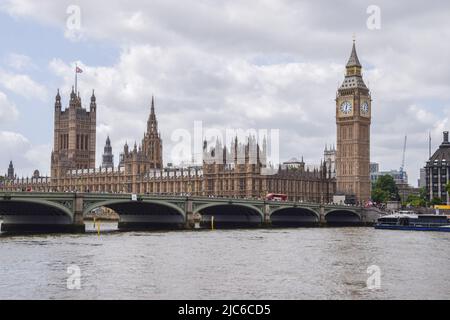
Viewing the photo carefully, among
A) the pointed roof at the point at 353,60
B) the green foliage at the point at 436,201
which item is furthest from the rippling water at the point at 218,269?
the pointed roof at the point at 353,60

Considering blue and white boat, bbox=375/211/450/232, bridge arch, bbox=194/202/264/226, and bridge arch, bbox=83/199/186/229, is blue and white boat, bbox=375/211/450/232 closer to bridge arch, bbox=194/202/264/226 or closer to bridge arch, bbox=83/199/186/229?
bridge arch, bbox=194/202/264/226

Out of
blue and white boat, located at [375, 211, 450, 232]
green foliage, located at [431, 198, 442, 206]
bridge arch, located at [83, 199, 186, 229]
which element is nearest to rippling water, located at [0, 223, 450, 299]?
bridge arch, located at [83, 199, 186, 229]

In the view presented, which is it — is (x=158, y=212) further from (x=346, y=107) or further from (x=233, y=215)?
(x=346, y=107)

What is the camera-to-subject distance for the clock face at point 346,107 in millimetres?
181750

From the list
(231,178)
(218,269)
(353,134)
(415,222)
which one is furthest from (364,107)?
(218,269)

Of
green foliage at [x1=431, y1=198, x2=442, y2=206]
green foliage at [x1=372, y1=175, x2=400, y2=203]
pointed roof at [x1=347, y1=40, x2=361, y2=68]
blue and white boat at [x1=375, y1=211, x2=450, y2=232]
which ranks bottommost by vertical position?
blue and white boat at [x1=375, y1=211, x2=450, y2=232]

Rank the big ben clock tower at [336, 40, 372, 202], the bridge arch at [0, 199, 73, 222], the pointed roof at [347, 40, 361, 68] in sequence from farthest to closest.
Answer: the pointed roof at [347, 40, 361, 68]
the big ben clock tower at [336, 40, 372, 202]
the bridge arch at [0, 199, 73, 222]

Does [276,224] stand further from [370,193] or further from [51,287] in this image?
[51,287]

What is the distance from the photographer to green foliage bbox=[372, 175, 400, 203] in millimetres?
187500

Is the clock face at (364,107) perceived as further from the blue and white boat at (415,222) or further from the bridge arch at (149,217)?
the bridge arch at (149,217)

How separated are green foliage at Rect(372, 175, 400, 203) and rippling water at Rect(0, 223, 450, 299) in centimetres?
11689

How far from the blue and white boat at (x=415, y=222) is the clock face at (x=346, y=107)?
218 feet
